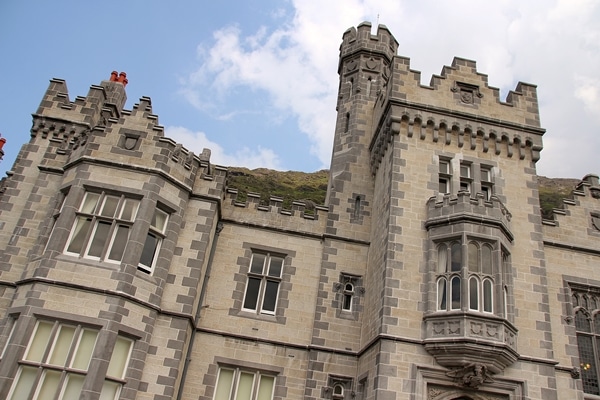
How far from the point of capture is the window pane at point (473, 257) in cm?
1451

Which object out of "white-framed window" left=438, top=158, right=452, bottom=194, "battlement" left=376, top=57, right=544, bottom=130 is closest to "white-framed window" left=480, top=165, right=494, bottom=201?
"white-framed window" left=438, top=158, right=452, bottom=194

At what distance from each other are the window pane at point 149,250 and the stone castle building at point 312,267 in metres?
0.04

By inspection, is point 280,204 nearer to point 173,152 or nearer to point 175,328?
point 173,152

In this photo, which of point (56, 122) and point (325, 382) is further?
point (56, 122)

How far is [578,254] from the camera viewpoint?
17.8 meters

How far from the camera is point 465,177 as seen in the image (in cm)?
1703

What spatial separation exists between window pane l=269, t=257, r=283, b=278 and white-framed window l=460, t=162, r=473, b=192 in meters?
6.74

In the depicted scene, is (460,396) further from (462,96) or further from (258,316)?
(462,96)

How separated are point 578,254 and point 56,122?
19.4 m

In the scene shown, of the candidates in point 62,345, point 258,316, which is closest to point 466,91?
point 258,316

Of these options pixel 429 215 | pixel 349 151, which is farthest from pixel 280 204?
pixel 429 215

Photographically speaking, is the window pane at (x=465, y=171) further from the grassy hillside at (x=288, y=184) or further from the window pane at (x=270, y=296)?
the grassy hillside at (x=288, y=184)

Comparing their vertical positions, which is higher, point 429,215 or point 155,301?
point 429,215

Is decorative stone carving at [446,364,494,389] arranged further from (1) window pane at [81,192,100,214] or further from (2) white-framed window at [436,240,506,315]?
(1) window pane at [81,192,100,214]
